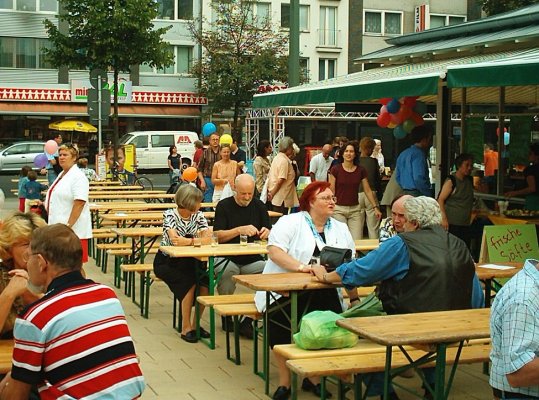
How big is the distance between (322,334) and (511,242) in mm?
4729

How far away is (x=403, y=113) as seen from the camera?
48.5 ft

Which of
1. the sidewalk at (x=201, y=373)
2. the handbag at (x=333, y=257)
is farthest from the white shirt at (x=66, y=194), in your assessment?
the handbag at (x=333, y=257)

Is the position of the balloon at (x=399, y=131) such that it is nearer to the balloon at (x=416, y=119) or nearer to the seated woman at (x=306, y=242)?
the balloon at (x=416, y=119)

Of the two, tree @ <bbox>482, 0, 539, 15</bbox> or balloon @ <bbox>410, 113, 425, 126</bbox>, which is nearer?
balloon @ <bbox>410, 113, 425, 126</bbox>

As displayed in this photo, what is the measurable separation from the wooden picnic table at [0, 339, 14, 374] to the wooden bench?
1.60 metres

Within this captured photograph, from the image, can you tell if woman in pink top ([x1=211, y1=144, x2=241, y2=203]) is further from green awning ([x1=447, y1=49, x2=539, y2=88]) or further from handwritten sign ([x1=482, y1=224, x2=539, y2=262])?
green awning ([x1=447, y1=49, x2=539, y2=88])

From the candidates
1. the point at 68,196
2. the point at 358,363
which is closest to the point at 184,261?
the point at 68,196

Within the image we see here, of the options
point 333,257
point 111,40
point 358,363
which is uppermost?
point 111,40

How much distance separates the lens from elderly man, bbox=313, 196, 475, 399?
6.00 metres

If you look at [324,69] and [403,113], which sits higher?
[324,69]

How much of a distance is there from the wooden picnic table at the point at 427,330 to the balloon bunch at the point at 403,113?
9.13m

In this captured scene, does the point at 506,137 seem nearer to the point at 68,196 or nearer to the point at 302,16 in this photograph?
the point at 68,196

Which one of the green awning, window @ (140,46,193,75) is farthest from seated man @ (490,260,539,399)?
window @ (140,46,193,75)

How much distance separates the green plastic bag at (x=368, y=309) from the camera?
6379mm
